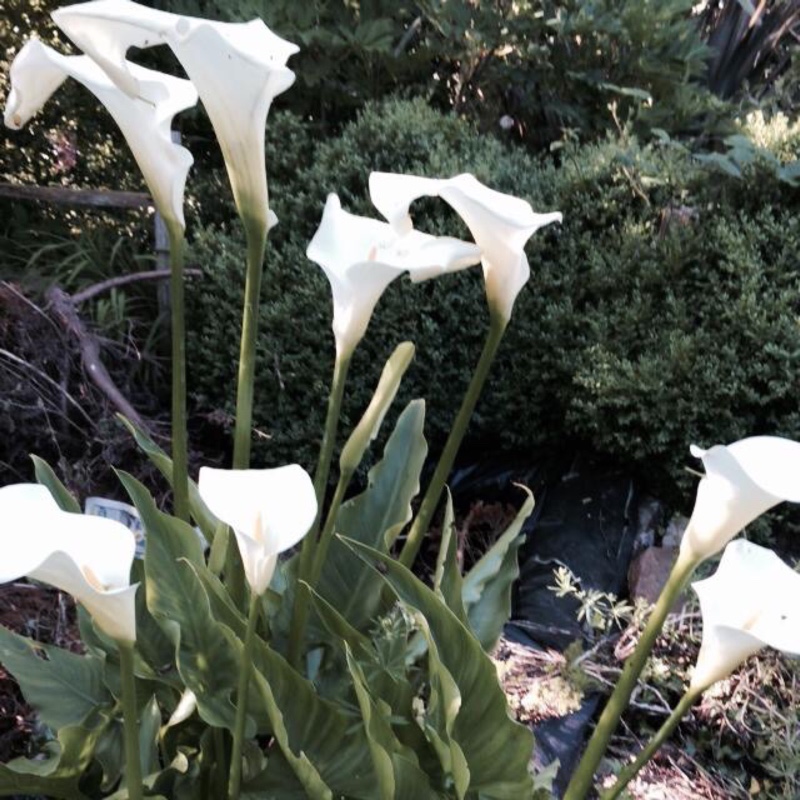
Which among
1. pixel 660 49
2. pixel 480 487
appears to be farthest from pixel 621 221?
pixel 660 49

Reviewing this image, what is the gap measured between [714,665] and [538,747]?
791mm

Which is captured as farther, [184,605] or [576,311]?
[576,311]

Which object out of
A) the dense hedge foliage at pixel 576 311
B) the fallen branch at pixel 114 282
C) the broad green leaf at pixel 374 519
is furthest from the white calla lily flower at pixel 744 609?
the fallen branch at pixel 114 282

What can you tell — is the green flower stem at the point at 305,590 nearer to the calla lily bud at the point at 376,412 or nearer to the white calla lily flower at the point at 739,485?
the calla lily bud at the point at 376,412

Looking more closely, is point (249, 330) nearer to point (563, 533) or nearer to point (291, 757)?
point (291, 757)

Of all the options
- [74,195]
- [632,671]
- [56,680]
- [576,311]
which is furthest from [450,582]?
[74,195]

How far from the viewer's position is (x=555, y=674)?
1337mm

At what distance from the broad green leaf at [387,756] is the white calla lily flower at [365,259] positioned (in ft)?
0.93

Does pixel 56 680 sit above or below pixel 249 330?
below

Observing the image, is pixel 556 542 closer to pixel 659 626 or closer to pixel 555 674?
pixel 555 674

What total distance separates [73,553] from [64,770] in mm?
401

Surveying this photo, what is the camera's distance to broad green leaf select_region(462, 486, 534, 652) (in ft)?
3.17

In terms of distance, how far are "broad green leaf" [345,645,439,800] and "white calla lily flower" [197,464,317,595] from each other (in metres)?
0.18

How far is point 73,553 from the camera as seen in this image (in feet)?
1.63
